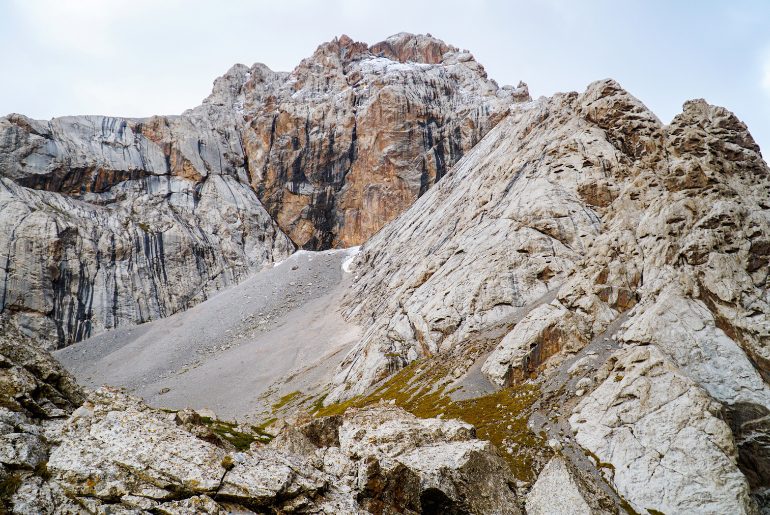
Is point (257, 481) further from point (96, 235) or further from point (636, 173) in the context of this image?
point (96, 235)

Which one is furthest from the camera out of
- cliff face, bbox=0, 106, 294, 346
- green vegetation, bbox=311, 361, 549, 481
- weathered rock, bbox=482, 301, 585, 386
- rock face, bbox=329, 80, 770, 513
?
cliff face, bbox=0, 106, 294, 346

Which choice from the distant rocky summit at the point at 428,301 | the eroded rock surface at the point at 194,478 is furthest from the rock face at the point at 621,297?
the eroded rock surface at the point at 194,478

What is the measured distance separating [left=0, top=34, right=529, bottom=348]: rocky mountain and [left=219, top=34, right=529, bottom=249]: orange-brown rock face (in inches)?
19.5

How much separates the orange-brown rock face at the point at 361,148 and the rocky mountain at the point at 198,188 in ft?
1.62

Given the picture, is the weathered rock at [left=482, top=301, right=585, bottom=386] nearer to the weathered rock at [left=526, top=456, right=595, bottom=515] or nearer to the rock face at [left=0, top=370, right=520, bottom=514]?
the weathered rock at [left=526, top=456, right=595, bottom=515]

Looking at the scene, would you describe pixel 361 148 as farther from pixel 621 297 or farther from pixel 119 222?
pixel 621 297

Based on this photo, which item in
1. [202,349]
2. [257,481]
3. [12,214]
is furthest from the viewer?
[12,214]

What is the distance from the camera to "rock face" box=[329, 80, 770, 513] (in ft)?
109

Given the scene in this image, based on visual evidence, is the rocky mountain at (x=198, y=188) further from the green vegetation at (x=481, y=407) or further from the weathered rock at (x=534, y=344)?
the weathered rock at (x=534, y=344)

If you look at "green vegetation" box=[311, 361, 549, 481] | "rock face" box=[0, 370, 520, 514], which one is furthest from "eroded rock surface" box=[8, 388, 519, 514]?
"green vegetation" box=[311, 361, 549, 481]

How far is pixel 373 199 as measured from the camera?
172 metres

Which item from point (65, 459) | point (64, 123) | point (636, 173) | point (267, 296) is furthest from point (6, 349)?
point (64, 123)

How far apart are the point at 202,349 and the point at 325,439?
9739 centimetres

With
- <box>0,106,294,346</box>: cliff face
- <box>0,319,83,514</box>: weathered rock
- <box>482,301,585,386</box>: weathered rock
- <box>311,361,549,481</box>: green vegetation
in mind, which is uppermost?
<box>0,106,294,346</box>: cliff face
